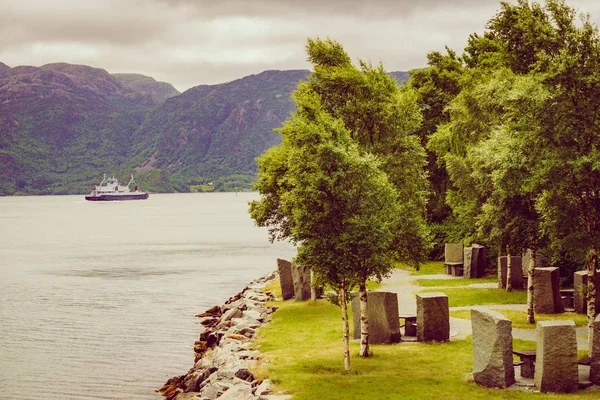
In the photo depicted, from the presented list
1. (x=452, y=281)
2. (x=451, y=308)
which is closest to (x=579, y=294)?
(x=451, y=308)

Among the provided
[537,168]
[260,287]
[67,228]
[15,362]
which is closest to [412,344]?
[537,168]

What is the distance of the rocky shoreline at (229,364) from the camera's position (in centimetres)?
2277

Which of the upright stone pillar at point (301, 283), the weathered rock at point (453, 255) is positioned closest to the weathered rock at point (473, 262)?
the weathered rock at point (453, 255)

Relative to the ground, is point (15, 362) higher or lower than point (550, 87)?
lower

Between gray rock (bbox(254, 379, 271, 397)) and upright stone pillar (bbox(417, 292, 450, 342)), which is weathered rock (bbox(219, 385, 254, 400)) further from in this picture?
upright stone pillar (bbox(417, 292, 450, 342))

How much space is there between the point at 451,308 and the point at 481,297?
384 cm

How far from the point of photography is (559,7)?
79.7 feet

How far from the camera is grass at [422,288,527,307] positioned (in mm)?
36344

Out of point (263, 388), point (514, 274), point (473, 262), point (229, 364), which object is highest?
point (514, 274)

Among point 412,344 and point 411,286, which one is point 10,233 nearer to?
point 411,286

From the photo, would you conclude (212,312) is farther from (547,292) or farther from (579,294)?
(579,294)

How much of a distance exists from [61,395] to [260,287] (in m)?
25.2

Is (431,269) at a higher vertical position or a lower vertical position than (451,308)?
lower

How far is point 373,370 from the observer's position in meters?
23.3
